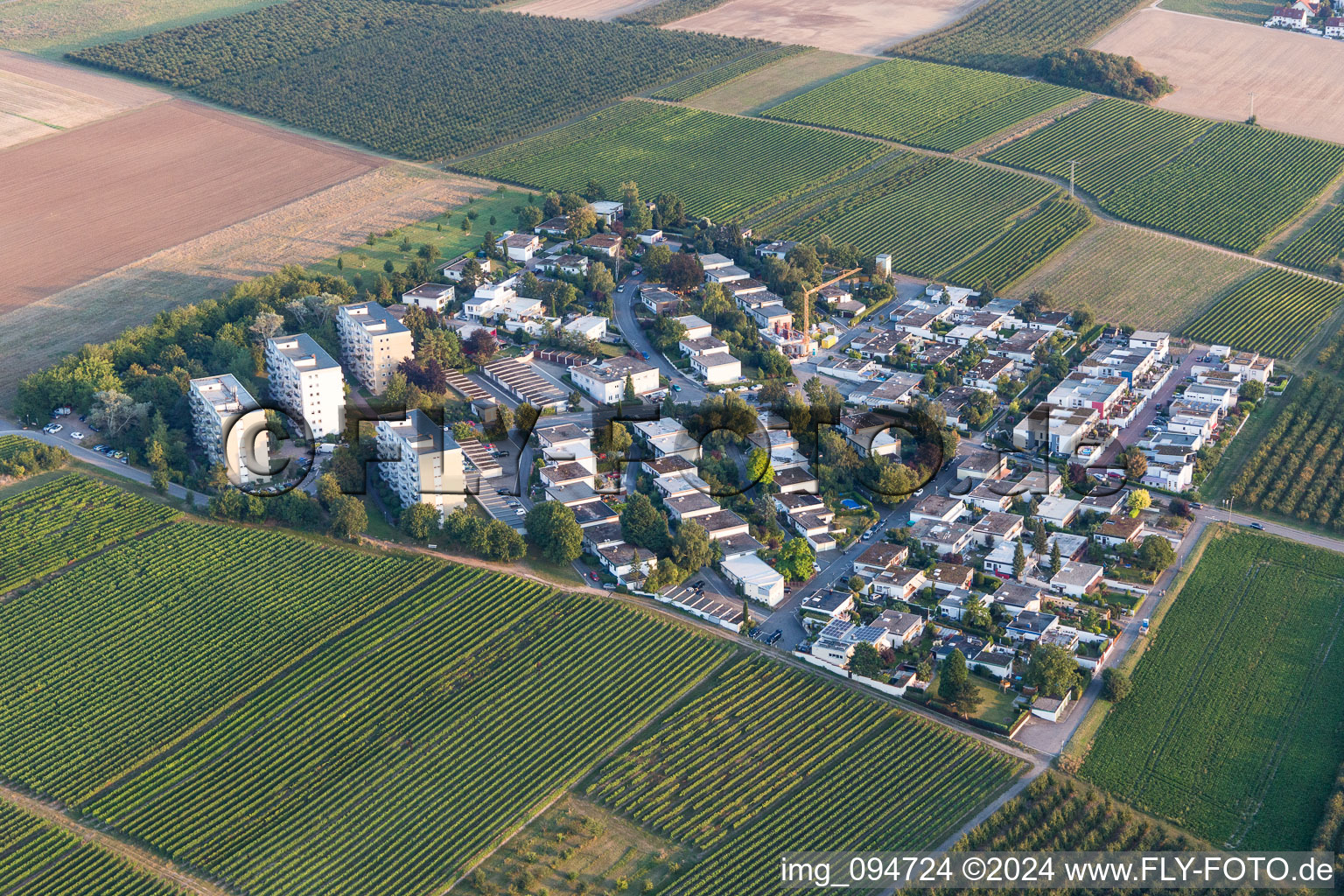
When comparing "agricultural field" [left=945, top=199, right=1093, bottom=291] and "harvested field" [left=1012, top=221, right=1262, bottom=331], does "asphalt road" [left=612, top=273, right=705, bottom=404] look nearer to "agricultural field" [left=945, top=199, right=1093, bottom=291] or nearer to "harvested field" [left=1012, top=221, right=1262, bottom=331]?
"agricultural field" [left=945, top=199, right=1093, bottom=291]

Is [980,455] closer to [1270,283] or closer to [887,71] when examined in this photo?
[1270,283]

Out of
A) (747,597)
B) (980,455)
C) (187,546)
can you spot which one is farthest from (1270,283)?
(187,546)

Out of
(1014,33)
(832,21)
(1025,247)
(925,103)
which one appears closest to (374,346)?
(1025,247)

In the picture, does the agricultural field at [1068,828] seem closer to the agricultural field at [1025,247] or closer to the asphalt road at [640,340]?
the asphalt road at [640,340]

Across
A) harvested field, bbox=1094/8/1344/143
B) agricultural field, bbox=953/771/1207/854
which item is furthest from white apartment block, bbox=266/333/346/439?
harvested field, bbox=1094/8/1344/143

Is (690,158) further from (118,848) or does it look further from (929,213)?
(118,848)

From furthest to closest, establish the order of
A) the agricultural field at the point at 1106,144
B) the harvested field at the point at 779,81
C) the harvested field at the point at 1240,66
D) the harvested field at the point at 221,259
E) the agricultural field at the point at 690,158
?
the harvested field at the point at 779,81 → the harvested field at the point at 1240,66 → the agricultural field at the point at 1106,144 → the agricultural field at the point at 690,158 → the harvested field at the point at 221,259

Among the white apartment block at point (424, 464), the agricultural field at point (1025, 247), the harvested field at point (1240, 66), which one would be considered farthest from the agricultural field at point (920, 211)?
the white apartment block at point (424, 464)
